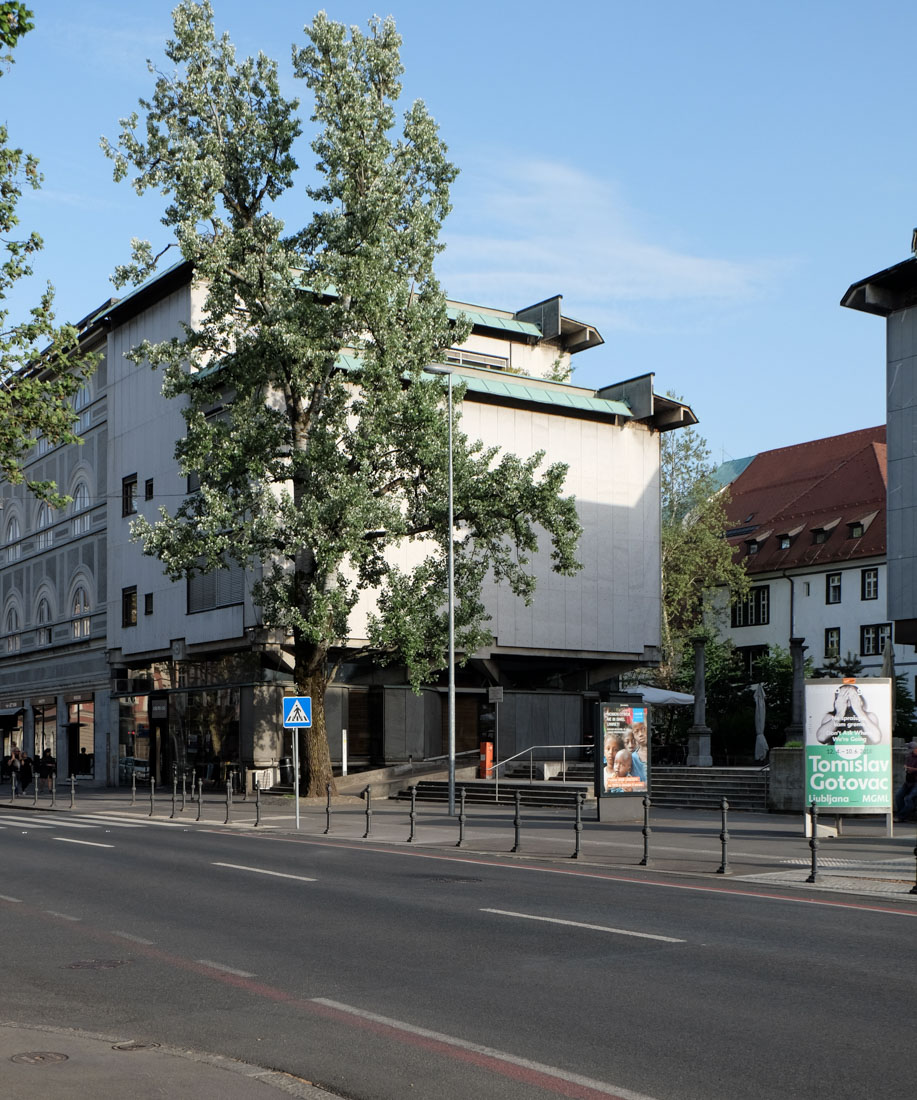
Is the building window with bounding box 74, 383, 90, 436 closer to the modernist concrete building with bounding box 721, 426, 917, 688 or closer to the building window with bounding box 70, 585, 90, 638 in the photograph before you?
the building window with bounding box 70, 585, 90, 638

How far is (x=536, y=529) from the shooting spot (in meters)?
52.9

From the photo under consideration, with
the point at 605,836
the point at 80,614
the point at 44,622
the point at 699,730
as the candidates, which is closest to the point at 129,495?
the point at 80,614

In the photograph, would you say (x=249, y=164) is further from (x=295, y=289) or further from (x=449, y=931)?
(x=449, y=931)

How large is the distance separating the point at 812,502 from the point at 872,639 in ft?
38.1

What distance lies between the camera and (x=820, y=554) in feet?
254

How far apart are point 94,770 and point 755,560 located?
4177 centimetres

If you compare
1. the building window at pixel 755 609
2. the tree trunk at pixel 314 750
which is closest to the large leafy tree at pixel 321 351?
the tree trunk at pixel 314 750

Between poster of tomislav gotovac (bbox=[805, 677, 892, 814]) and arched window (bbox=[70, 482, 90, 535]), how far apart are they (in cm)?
4114

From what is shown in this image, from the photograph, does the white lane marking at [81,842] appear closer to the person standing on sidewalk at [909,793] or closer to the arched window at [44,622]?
the person standing on sidewalk at [909,793]

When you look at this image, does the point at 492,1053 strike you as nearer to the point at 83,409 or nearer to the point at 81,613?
the point at 81,613

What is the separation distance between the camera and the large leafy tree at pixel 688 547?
67625mm

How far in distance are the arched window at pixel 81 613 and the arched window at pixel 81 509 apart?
2467 mm

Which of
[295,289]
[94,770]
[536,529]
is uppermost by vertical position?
[295,289]

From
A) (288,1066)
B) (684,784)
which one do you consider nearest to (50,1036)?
(288,1066)
